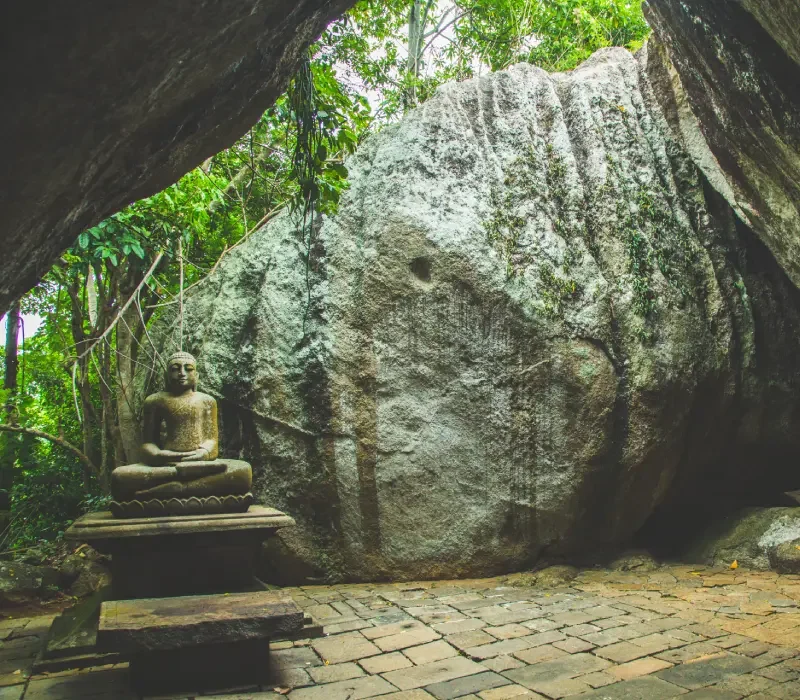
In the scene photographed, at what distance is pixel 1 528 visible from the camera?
7754 mm

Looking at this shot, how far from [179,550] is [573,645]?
240 centimetres

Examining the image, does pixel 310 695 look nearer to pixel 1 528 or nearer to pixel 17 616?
pixel 17 616

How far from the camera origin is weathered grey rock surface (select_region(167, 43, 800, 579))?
18.2 feet

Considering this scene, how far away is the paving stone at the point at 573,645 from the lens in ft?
11.8

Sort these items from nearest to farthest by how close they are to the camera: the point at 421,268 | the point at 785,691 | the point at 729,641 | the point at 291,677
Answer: the point at 785,691 < the point at 291,677 < the point at 729,641 < the point at 421,268

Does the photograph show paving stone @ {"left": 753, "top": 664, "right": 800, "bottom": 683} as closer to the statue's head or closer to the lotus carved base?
the lotus carved base

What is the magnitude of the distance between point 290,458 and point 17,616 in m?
2.40

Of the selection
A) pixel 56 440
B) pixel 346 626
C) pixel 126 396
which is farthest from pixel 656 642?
pixel 56 440

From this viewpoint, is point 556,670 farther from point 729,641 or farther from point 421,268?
point 421,268

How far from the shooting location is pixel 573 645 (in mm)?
3680

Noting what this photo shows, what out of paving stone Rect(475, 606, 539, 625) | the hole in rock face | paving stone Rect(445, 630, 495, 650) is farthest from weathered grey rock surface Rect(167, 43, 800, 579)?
paving stone Rect(445, 630, 495, 650)

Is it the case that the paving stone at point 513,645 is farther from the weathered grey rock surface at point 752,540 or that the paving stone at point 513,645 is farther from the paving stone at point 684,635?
the weathered grey rock surface at point 752,540

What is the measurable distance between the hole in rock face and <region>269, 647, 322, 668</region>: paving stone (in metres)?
3.22

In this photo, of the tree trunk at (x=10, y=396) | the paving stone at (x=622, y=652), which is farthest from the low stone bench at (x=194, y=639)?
the tree trunk at (x=10, y=396)
